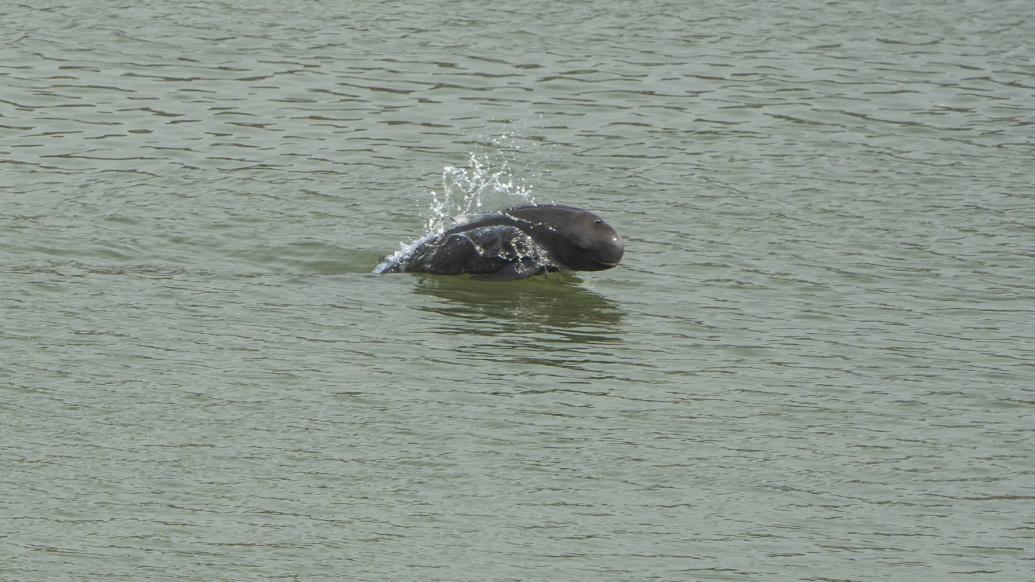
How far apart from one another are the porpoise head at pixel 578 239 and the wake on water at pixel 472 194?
823 mm

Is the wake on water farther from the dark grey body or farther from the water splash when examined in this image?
the dark grey body

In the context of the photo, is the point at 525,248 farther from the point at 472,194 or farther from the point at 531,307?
the point at 472,194

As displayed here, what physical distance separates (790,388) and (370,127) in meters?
7.64

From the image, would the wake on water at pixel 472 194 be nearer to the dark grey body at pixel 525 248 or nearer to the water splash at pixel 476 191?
the water splash at pixel 476 191

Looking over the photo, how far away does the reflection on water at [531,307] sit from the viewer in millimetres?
10789

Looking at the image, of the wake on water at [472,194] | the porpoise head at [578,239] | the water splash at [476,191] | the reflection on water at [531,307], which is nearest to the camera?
the reflection on water at [531,307]

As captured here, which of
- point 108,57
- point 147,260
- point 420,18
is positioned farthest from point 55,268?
point 420,18

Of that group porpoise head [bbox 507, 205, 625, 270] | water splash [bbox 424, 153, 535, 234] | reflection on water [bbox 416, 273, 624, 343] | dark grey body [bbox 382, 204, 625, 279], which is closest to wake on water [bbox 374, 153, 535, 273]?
water splash [bbox 424, 153, 535, 234]

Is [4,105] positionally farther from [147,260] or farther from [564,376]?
[564,376]

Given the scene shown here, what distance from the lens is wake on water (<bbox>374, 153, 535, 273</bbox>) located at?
524 inches

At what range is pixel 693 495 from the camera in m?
7.95

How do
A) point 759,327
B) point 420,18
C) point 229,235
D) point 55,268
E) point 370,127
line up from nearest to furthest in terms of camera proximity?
point 759,327 < point 55,268 < point 229,235 < point 370,127 < point 420,18

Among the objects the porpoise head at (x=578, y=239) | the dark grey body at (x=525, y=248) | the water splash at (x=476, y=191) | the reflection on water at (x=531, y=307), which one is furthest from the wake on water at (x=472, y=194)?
the reflection on water at (x=531, y=307)

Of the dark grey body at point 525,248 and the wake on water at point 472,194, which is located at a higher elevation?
the dark grey body at point 525,248
